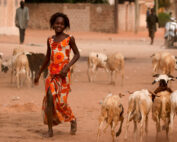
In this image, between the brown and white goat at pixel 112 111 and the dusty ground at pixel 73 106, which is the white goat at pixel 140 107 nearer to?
the brown and white goat at pixel 112 111

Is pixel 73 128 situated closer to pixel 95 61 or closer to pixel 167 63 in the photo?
pixel 167 63

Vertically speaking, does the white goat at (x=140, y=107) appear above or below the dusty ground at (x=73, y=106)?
above

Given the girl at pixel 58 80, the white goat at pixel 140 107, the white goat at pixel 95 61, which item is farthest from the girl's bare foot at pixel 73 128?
the white goat at pixel 95 61

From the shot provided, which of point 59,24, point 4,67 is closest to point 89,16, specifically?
point 4,67

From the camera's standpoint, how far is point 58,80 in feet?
24.9

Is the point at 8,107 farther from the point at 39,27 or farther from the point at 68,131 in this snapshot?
the point at 39,27

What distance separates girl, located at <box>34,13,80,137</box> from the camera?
754cm

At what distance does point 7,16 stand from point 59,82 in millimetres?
27808

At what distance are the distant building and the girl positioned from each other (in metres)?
26.8

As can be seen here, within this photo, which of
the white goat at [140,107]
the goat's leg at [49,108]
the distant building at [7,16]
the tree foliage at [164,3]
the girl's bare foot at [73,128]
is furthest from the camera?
the tree foliage at [164,3]

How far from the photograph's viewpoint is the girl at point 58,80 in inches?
297

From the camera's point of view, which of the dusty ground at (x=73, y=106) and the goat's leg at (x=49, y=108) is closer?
the goat's leg at (x=49, y=108)

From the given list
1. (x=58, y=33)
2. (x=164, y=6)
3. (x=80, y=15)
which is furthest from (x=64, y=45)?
(x=164, y=6)

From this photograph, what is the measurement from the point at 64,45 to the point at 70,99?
3.88m
